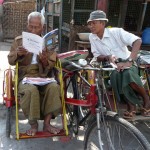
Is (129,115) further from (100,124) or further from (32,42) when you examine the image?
(32,42)

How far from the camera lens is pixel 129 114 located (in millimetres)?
3230

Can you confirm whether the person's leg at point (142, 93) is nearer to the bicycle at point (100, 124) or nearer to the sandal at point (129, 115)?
the sandal at point (129, 115)

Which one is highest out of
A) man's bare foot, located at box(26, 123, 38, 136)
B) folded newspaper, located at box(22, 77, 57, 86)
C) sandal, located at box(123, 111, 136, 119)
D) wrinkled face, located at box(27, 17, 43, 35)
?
wrinkled face, located at box(27, 17, 43, 35)

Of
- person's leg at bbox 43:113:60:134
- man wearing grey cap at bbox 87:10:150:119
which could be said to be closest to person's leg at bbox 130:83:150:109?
man wearing grey cap at bbox 87:10:150:119

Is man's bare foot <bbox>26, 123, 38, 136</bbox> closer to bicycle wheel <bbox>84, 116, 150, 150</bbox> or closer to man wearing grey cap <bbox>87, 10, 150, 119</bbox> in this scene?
bicycle wheel <bbox>84, 116, 150, 150</bbox>

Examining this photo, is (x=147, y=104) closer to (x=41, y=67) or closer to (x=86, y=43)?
(x=41, y=67)

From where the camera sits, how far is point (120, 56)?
3.64 metres

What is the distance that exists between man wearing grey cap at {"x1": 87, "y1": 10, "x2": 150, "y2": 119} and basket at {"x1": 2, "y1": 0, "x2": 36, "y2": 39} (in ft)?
33.7

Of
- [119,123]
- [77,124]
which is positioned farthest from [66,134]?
[119,123]

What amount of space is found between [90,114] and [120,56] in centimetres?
118

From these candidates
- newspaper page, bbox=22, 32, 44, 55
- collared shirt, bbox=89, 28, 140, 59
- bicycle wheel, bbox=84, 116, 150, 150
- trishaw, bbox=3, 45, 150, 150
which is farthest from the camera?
collared shirt, bbox=89, 28, 140, 59

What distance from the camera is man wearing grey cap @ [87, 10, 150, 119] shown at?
3227 mm

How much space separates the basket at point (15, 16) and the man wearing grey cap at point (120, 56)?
10278 millimetres

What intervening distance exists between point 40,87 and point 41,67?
295 mm
